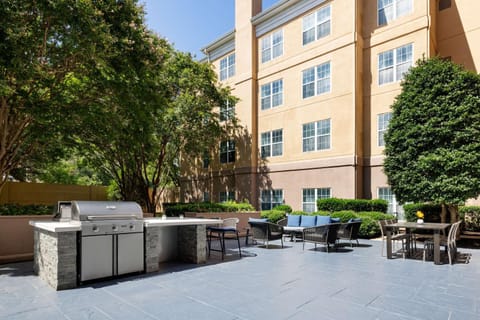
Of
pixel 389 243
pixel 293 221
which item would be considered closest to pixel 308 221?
pixel 293 221

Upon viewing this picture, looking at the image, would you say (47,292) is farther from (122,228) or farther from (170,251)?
(170,251)

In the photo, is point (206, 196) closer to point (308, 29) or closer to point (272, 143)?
point (272, 143)

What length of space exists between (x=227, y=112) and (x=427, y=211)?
1266 centimetres

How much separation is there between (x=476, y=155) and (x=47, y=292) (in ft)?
40.0

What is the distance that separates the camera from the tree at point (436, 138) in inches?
409

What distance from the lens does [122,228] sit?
653 centimetres

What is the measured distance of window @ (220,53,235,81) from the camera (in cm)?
2183

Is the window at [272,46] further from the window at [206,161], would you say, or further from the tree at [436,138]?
the tree at [436,138]

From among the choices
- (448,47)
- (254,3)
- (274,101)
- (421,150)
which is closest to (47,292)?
(421,150)

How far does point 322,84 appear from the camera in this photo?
16656 millimetres

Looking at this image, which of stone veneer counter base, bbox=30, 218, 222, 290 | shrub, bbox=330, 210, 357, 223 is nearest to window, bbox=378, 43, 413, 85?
shrub, bbox=330, 210, 357, 223

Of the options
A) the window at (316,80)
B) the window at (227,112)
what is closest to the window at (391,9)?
the window at (316,80)

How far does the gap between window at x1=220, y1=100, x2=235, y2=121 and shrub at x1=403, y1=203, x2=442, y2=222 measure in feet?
38.1

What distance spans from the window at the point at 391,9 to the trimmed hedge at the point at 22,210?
16285 mm
